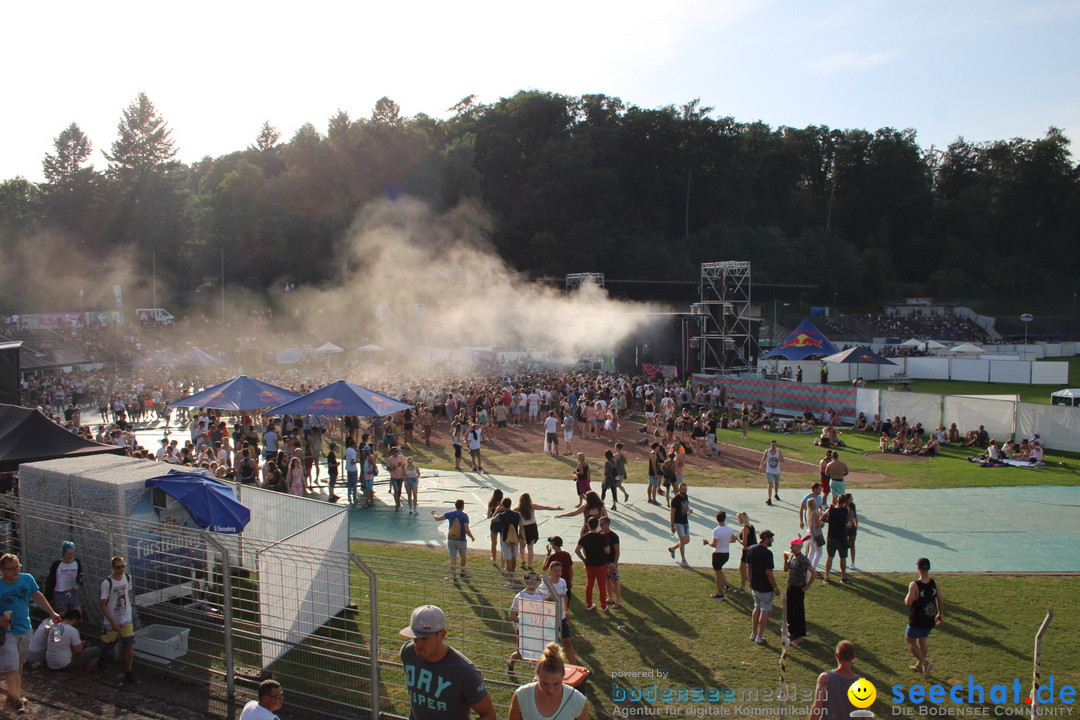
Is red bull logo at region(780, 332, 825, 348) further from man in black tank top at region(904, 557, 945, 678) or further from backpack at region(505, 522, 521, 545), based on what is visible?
man in black tank top at region(904, 557, 945, 678)

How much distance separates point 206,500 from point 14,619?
84.3 inches

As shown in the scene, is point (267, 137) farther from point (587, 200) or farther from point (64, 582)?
point (64, 582)

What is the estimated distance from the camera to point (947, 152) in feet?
300

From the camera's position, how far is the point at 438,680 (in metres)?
3.87

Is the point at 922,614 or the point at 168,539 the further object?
the point at 168,539

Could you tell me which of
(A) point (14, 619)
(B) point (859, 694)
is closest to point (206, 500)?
(A) point (14, 619)

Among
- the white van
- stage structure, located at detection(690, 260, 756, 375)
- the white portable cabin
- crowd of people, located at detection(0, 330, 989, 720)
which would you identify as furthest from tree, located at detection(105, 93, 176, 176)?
the white portable cabin

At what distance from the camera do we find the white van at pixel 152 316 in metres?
48.2

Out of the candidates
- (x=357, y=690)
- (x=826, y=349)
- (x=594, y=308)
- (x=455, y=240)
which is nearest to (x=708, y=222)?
(x=455, y=240)

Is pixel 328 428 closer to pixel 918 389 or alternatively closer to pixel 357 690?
pixel 357 690

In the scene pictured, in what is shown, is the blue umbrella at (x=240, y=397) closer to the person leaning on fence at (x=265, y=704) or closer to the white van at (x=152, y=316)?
the person leaning on fence at (x=265, y=704)

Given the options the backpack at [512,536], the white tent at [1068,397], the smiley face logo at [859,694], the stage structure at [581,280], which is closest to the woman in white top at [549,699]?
the smiley face logo at [859,694]

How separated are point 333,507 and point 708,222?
73221 millimetres

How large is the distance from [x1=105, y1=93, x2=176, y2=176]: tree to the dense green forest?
6.7 inches
